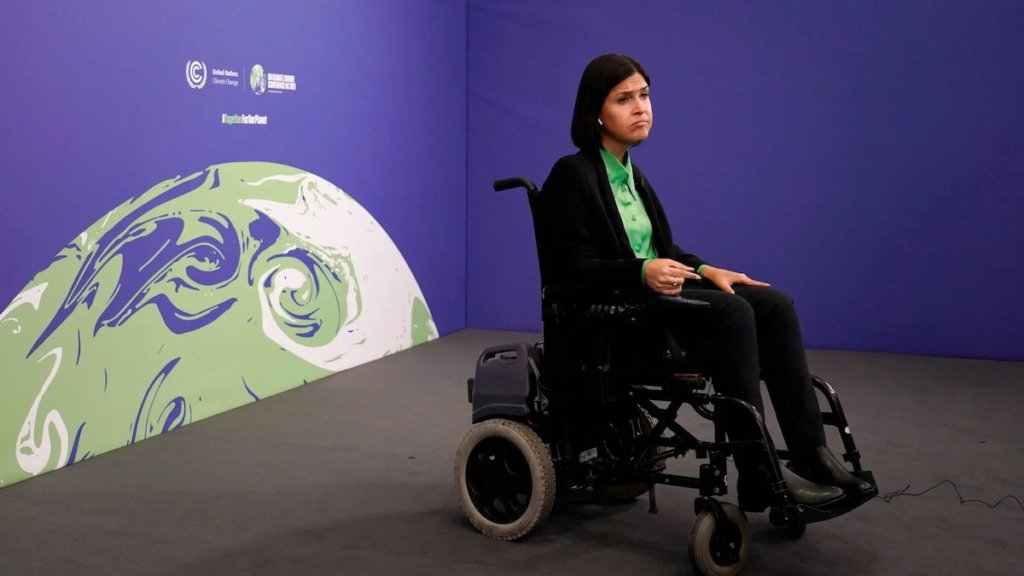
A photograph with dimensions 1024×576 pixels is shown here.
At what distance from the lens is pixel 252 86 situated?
3939mm

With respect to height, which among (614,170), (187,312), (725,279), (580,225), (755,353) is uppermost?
(614,170)

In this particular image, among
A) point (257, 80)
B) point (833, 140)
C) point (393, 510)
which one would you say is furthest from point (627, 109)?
point (833, 140)

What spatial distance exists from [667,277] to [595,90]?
515mm

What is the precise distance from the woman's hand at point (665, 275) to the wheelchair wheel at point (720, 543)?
45 centimetres

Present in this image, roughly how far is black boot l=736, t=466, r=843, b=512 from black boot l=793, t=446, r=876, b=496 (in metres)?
0.02

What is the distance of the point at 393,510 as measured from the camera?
2.84m

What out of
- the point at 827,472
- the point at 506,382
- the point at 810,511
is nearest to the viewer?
the point at 810,511

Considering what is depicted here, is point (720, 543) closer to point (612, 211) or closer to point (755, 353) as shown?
point (755, 353)

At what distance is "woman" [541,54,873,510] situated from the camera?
236cm

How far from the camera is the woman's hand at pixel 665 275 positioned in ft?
7.74

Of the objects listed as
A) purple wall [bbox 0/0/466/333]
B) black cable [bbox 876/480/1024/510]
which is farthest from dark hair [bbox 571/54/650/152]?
purple wall [bbox 0/0/466/333]

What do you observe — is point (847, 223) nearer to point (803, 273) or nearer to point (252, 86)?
point (803, 273)

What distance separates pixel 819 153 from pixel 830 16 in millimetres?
576

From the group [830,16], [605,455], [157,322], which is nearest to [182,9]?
[157,322]
